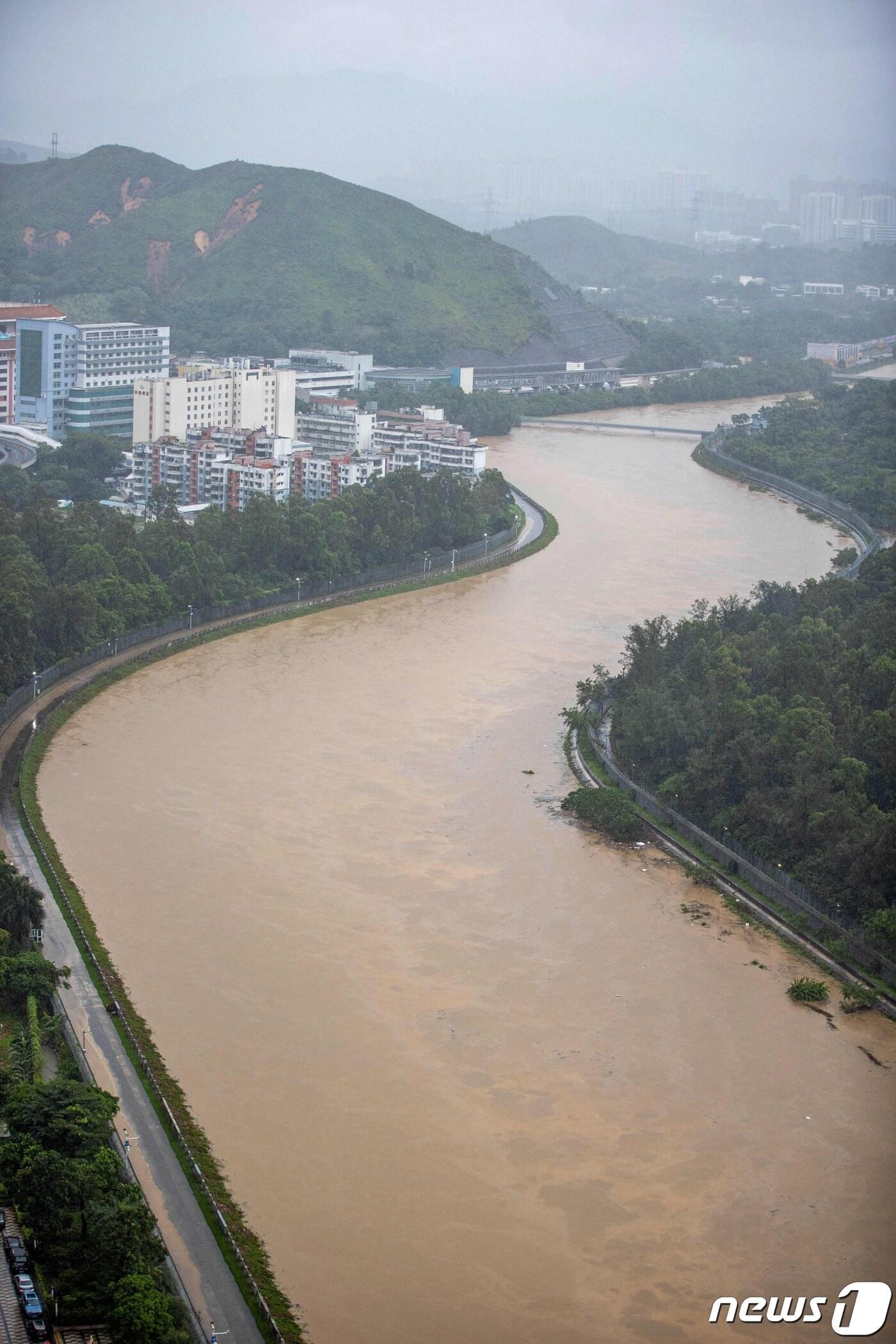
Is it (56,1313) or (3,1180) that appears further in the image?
(3,1180)

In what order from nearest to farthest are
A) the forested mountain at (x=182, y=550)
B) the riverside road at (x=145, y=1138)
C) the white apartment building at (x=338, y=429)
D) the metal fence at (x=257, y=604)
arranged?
the riverside road at (x=145, y=1138)
the metal fence at (x=257, y=604)
the forested mountain at (x=182, y=550)
the white apartment building at (x=338, y=429)

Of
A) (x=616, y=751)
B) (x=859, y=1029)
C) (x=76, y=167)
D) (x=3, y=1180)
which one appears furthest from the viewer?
(x=76, y=167)

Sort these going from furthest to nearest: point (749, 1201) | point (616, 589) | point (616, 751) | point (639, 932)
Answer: point (616, 589) → point (616, 751) → point (639, 932) → point (749, 1201)

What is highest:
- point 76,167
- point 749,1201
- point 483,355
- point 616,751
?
point 76,167

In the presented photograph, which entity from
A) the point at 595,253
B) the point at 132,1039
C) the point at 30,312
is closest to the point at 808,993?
the point at 132,1039

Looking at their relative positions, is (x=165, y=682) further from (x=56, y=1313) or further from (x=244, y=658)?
(x=56, y=1313)

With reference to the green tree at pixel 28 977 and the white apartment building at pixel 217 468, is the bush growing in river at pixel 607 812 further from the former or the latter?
the white apartment building at pixel 217 468

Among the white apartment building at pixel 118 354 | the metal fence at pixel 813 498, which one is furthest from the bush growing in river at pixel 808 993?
the white apartment building at pixel 118 354

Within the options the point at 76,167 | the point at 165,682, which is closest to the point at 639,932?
the point at 165,682

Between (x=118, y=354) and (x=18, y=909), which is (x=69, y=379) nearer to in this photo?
(x=118, y=354)
